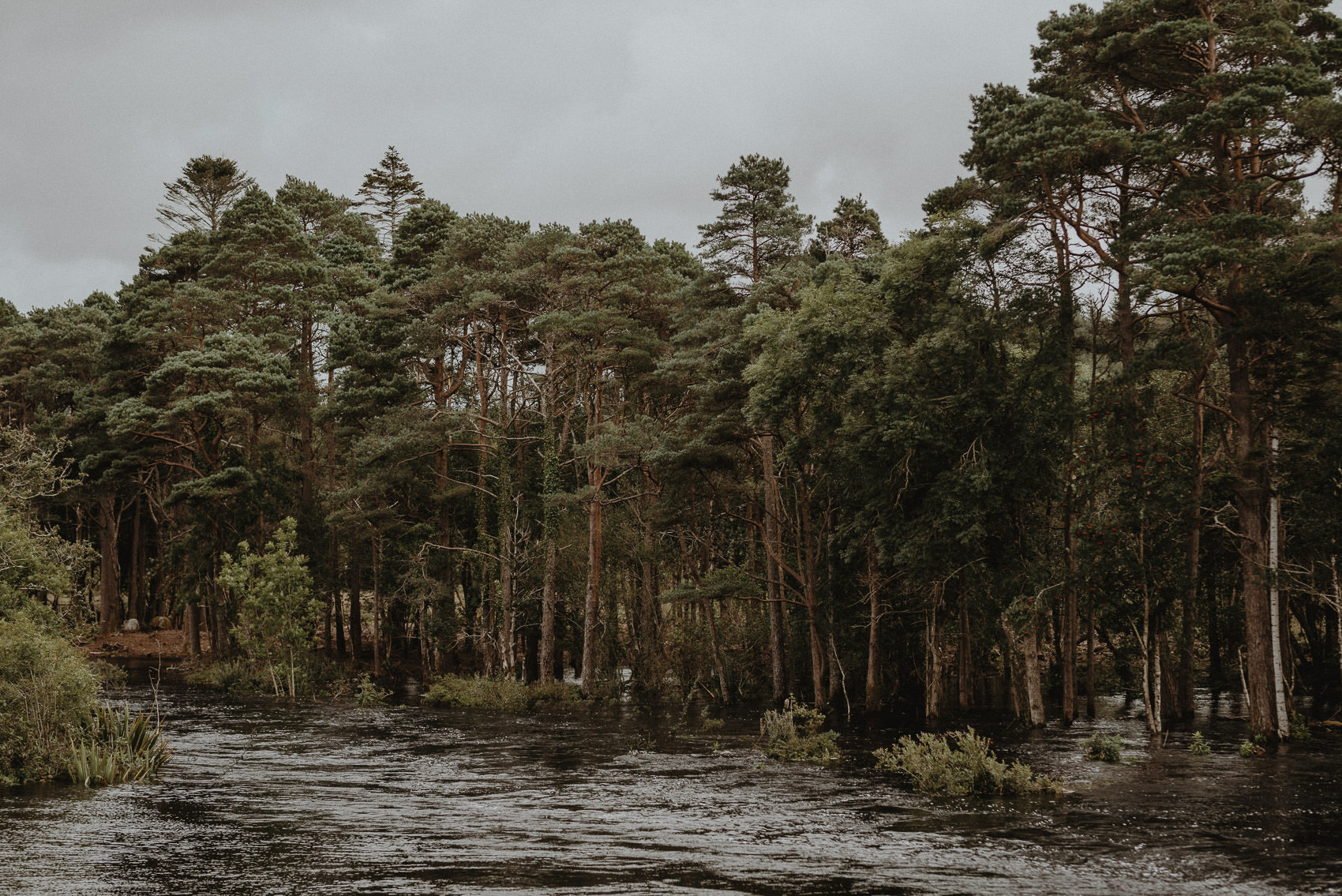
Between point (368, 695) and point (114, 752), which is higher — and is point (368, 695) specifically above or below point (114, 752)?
below

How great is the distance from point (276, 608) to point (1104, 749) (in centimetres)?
3010

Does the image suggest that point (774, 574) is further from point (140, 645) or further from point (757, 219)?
point (140, 645)

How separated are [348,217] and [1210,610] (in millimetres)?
52900

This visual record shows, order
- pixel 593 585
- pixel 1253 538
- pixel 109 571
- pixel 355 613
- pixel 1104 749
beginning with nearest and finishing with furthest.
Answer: pixel 1104 749 < pixel 1253 538 < pixel 593 585 < pixel 355 613 < pixel 109 571

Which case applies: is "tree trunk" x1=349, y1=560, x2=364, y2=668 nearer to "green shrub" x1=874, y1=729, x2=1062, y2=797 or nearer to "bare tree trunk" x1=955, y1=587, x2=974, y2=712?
"bare tree trunk" x1=955, y1=587, x2=974, y2=712

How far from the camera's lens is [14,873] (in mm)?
12930

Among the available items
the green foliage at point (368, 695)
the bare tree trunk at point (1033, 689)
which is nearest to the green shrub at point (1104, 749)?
the bare tree trunk at point (1033, 689)

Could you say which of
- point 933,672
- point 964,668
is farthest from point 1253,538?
point 964,668

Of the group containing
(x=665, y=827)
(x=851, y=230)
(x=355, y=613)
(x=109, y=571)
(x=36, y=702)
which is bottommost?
(x=665, y=827)

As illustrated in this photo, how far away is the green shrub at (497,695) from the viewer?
37312 mm

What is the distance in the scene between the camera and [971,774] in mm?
18531

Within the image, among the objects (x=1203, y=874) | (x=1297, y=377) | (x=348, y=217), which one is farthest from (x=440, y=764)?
(x=348, y=217)

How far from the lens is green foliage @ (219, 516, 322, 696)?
3978 centimetres

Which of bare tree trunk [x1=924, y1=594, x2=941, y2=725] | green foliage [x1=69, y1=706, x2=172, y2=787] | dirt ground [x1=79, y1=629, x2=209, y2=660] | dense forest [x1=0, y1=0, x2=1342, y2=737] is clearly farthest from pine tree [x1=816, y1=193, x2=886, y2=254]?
dirt ground [x1=79, y1=629, x2=209, y2=660]
